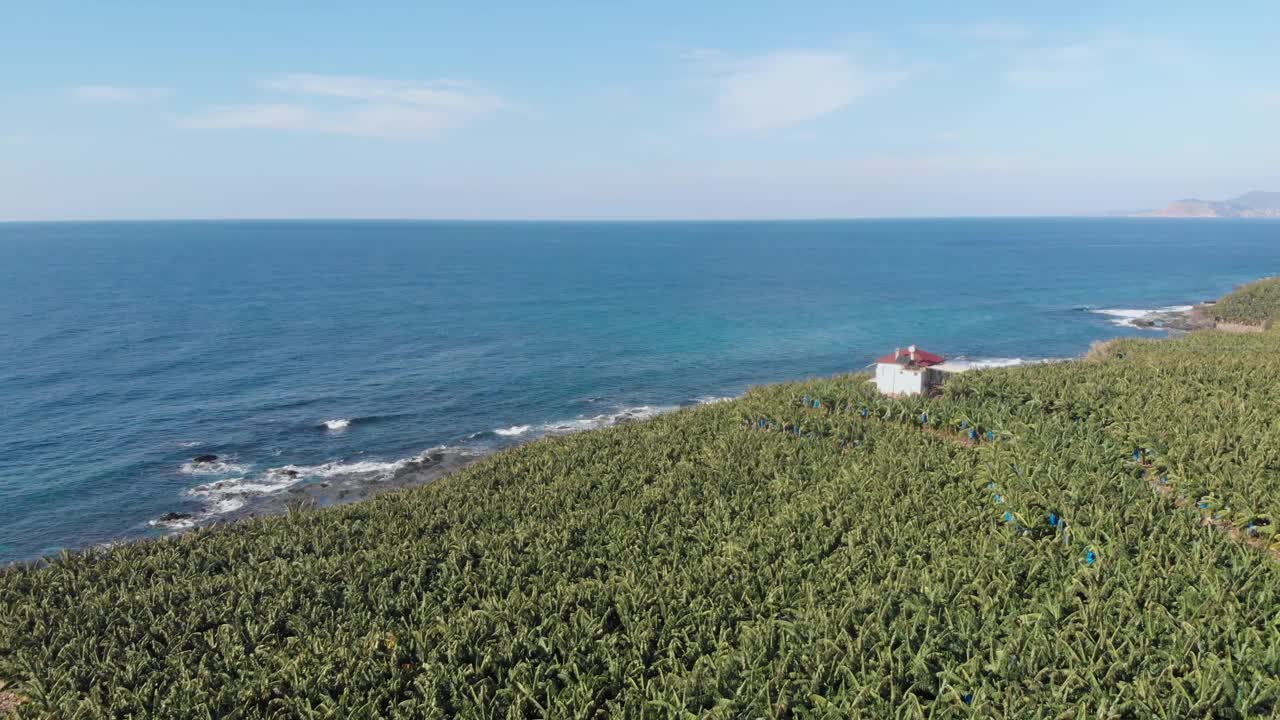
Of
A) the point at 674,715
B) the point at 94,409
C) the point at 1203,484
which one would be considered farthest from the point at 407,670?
the point at 94,409

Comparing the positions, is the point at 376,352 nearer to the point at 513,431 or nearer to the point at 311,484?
the point at 513,431

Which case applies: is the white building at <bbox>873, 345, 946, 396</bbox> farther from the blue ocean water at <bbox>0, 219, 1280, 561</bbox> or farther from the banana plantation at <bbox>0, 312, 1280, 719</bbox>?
the blue ocean water at <bbox>0, 219, 1280, 561</bbox>

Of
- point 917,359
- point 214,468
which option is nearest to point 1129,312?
point 917,359

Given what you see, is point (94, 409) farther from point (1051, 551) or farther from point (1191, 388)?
point (1191, 388)

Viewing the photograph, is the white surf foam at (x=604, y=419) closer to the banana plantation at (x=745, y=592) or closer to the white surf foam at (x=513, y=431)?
the white surf foam at (x=513, y=431)

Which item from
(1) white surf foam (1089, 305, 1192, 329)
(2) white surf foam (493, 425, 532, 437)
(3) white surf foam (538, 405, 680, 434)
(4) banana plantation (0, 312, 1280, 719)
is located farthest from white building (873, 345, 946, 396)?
(1) white surf foam (1089, 305, 1192, 329)
